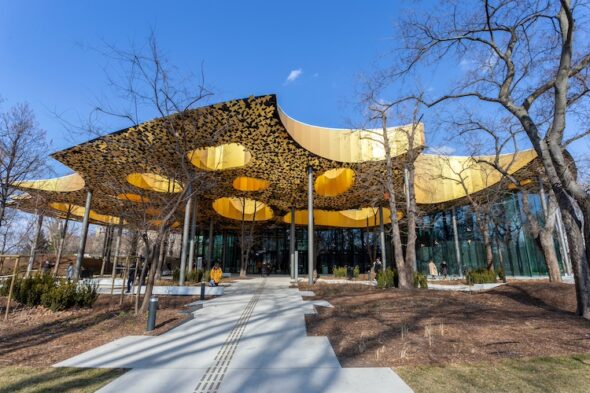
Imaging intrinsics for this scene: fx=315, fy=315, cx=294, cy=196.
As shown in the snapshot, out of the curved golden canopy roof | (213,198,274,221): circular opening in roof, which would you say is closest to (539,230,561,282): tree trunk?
the curved golden canopy roof

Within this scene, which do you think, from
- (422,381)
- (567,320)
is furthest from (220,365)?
(567,320)

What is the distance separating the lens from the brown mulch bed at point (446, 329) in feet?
16.2

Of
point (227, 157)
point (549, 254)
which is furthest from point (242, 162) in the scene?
point (549, 254)

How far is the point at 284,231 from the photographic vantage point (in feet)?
137

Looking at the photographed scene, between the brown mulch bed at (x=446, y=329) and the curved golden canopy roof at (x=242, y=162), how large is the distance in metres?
5.68

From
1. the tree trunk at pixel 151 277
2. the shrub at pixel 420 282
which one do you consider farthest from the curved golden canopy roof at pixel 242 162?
the shrub at pixel 420 282

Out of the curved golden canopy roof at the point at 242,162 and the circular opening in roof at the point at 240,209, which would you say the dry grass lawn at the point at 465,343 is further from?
the circular opening in roof at the point at 240,209

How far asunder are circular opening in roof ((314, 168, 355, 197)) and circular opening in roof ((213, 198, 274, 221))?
7550 mm

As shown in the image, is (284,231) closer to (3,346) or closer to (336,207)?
(336,207)

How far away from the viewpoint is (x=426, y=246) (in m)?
36.8

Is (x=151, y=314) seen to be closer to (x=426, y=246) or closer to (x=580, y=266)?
(x=580, y=266)

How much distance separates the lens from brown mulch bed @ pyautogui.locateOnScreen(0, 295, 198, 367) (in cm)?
534

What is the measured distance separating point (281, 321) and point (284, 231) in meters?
33.9

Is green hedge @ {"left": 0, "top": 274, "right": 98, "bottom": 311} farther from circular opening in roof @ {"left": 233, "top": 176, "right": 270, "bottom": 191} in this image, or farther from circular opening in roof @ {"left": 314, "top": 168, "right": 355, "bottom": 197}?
circular opening in roof @ {"left": 314, "top": 168, "right": 355, "bottom": 197}
